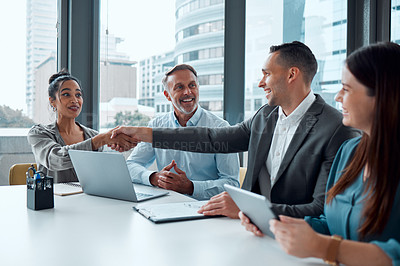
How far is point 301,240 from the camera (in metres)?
0.96

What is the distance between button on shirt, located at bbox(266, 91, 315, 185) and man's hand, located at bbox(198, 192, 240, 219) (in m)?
0.46

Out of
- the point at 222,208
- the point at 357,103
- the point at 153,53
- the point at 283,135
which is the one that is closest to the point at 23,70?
the point at 153,53

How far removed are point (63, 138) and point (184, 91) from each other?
953 millimetres

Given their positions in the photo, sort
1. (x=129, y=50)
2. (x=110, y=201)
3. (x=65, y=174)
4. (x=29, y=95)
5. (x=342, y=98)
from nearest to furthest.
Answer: (x=342, y=98), (x=110, y=201), (x=65, y=174), (x=29, y=95), (x=129, y=50)

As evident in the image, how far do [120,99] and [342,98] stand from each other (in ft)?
9.02

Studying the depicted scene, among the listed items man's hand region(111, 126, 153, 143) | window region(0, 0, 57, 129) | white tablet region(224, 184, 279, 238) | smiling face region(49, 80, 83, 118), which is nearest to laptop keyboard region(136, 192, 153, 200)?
man's hand region(111, 126, 153, 143)

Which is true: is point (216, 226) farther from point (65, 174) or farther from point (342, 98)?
point (65, 174)

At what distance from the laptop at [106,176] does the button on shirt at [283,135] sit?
0.59 m

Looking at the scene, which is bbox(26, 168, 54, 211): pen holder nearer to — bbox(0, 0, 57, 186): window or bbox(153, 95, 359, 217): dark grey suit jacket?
bbox(153, 95, 359, 217): dark grey suit jacket

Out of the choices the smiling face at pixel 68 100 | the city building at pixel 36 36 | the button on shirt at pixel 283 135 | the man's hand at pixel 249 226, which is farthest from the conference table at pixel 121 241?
the city building at pixel 36 36

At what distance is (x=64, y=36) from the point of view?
3.38 m

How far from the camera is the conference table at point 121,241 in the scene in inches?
39.6

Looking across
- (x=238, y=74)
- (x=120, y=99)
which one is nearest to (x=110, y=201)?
(x=120, y=99)

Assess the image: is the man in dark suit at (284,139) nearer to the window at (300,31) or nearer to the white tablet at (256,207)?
the white tablet at (256,207)
